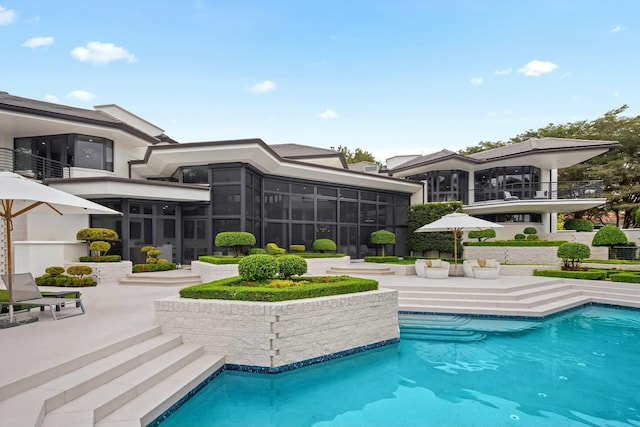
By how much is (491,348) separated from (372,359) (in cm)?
287

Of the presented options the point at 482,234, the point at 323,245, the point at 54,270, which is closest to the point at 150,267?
the point at 54,270

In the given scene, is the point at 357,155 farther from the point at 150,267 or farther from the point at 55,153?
the point at 150,267

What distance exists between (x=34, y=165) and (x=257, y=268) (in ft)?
52.0

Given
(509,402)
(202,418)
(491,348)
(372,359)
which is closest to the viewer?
(202,418)

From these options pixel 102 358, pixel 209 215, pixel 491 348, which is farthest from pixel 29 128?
pixel 491 348

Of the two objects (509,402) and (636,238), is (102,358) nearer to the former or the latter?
(509,402)

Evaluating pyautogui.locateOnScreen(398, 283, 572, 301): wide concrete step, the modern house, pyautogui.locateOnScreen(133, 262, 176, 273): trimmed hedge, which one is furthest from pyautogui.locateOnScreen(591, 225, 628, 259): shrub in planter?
pyautogui.locateOnScreen(133, 262, 176, 273): trimmed hedge

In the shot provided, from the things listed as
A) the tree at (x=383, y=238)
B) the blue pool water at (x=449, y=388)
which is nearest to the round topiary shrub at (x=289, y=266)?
the blue pool water at (x=449, y=388)

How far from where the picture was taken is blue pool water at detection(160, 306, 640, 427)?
15.4 feet

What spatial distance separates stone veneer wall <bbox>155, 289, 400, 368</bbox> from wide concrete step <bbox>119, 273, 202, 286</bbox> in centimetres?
681

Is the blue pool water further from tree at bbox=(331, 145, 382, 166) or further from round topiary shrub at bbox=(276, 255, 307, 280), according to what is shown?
tree at bbox=(331, 145, 382, 166)

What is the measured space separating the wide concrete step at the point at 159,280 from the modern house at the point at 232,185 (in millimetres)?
2150

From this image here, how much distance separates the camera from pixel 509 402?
5.18m

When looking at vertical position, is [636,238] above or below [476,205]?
below
